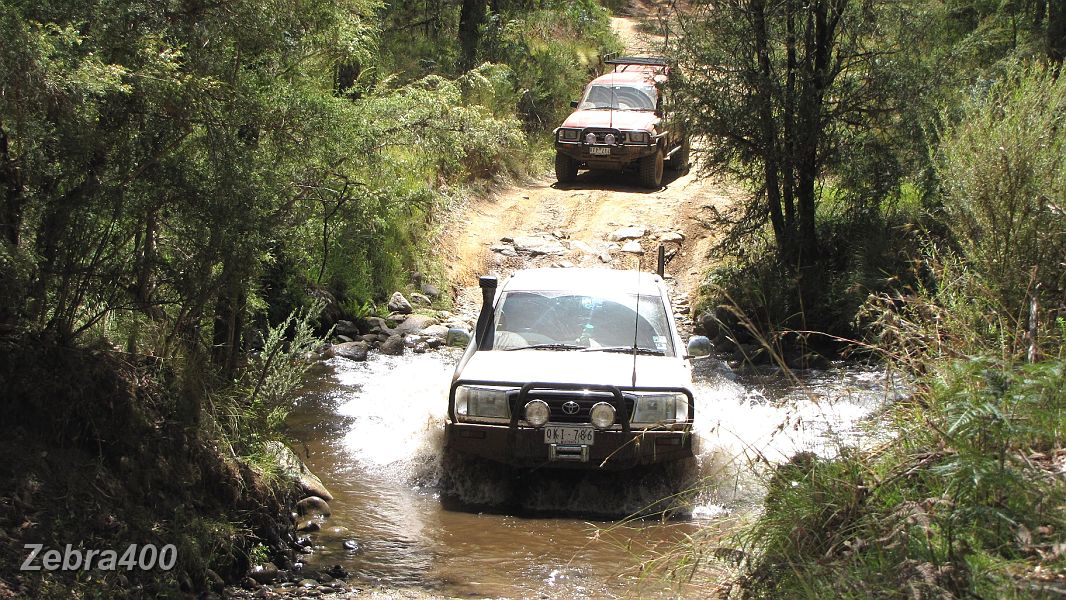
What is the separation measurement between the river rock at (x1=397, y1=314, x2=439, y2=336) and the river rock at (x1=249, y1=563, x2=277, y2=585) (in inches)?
288

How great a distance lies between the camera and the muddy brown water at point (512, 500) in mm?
5473

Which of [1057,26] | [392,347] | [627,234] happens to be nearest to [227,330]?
[392,347]

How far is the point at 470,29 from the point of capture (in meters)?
22.3

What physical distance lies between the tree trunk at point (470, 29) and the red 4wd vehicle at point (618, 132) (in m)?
3.61

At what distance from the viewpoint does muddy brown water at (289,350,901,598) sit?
5.47 metres

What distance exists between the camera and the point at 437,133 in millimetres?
7219

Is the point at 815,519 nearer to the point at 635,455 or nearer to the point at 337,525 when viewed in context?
the point at 635,455

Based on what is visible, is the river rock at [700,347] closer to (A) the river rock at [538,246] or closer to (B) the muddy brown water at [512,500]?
(B) the muddy brown water at [512,500]

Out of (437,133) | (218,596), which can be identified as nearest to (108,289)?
(218,596)

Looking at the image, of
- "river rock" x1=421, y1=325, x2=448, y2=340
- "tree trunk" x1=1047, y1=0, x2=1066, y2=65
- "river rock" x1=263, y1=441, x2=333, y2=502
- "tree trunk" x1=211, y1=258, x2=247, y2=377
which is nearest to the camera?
"tree trunk" x1=211, y1=258, x2=247, y2=377

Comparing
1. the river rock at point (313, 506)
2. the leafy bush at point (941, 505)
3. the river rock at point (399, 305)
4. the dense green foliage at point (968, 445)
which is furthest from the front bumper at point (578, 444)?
the river rock at point (399, 305)

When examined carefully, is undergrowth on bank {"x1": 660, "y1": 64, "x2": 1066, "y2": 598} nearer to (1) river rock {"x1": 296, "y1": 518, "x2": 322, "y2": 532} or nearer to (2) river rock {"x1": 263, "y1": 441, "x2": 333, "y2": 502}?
(1) river rock {"x1": 296, "y1": 518, "x2": 322, "y2": 532}

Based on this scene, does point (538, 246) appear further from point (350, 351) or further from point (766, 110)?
point (350, 351)

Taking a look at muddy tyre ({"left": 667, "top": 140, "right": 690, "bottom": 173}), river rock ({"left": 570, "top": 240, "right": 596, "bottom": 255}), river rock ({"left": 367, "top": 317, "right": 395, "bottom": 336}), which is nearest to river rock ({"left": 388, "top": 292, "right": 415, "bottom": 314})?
river rock ({"left": 367, "top": 317, "right": 395, "bottom": 336})
